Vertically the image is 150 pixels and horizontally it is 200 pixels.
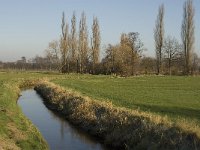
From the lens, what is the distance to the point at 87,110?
937 inches

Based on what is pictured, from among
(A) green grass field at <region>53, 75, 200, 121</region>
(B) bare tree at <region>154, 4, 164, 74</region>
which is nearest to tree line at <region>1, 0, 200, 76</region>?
(B) bare tree at <region>154, 4, 164, 74</region>

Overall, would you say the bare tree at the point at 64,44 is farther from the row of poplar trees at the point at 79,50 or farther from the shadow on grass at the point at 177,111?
the shadow on grass at the point at 177,111

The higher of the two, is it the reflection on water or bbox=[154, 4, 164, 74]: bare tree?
bbox=[154, 4, 164, 74]: bare tree

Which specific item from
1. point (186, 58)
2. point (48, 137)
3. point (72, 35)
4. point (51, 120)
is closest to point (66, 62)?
point (72, 35)

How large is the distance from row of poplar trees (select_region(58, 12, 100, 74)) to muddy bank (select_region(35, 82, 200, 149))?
59141 mm

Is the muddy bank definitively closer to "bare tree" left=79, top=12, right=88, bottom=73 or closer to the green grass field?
the green grass field

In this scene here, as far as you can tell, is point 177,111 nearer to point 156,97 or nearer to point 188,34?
point 156,97

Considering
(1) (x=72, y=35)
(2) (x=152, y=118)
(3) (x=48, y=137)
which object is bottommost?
(3) (x=48, y=137)

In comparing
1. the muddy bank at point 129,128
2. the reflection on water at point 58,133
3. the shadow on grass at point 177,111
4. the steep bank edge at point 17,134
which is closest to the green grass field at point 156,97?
the shadow on grass at point 177,111

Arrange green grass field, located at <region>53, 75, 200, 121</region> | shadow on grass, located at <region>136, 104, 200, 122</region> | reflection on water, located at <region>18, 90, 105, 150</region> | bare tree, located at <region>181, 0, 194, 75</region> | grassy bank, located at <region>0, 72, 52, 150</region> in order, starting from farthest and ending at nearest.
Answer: bare tree, located at <region>181, 0, 194, 75</region> < green grass field, located at <region>53, 75, 200, 121</region> < shadow on grass, located at <region>136, 104, 200, 122</region> < reflection on water, located at <region>18, 90, 105, 150</region> < grassy bank, located at <region>0, 72, 52, 150</region>

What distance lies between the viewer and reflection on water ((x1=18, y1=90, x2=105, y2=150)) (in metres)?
18.2

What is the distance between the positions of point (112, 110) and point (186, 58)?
63617mm

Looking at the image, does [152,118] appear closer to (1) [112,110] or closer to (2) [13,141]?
(1) [112,110]

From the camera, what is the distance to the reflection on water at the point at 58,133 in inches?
716
